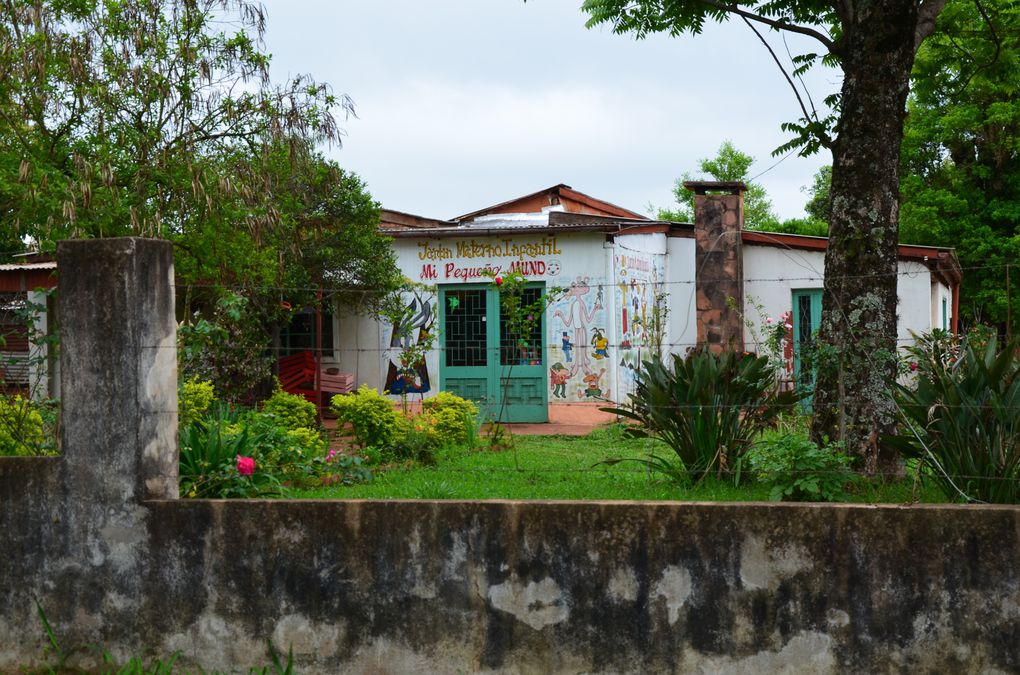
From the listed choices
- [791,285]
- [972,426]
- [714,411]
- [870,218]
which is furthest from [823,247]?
[972,426]

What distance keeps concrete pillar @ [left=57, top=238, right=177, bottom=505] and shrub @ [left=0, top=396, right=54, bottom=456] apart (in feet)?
3.43

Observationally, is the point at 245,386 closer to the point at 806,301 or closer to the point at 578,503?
the point at 806,301

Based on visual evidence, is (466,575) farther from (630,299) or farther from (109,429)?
(630,299)

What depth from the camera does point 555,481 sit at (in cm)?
862

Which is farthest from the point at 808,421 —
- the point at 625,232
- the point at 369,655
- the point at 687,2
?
the point at 625,232

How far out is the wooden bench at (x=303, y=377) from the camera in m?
15.6

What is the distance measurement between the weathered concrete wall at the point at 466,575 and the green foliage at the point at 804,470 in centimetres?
145

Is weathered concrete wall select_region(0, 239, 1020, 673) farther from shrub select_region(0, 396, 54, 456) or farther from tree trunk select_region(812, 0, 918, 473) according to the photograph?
tree trunk select_region(812, 0, 918, 473)

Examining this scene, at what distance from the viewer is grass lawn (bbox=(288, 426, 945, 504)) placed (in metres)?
6.97

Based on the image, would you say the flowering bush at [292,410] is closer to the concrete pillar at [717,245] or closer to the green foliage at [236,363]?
the green foliage at [236,363]

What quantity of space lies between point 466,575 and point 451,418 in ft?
21.9

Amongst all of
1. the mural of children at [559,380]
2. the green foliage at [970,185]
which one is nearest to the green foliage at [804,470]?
the mural of children at [559,380]

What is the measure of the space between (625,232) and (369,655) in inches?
476

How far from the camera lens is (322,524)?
4965mm
